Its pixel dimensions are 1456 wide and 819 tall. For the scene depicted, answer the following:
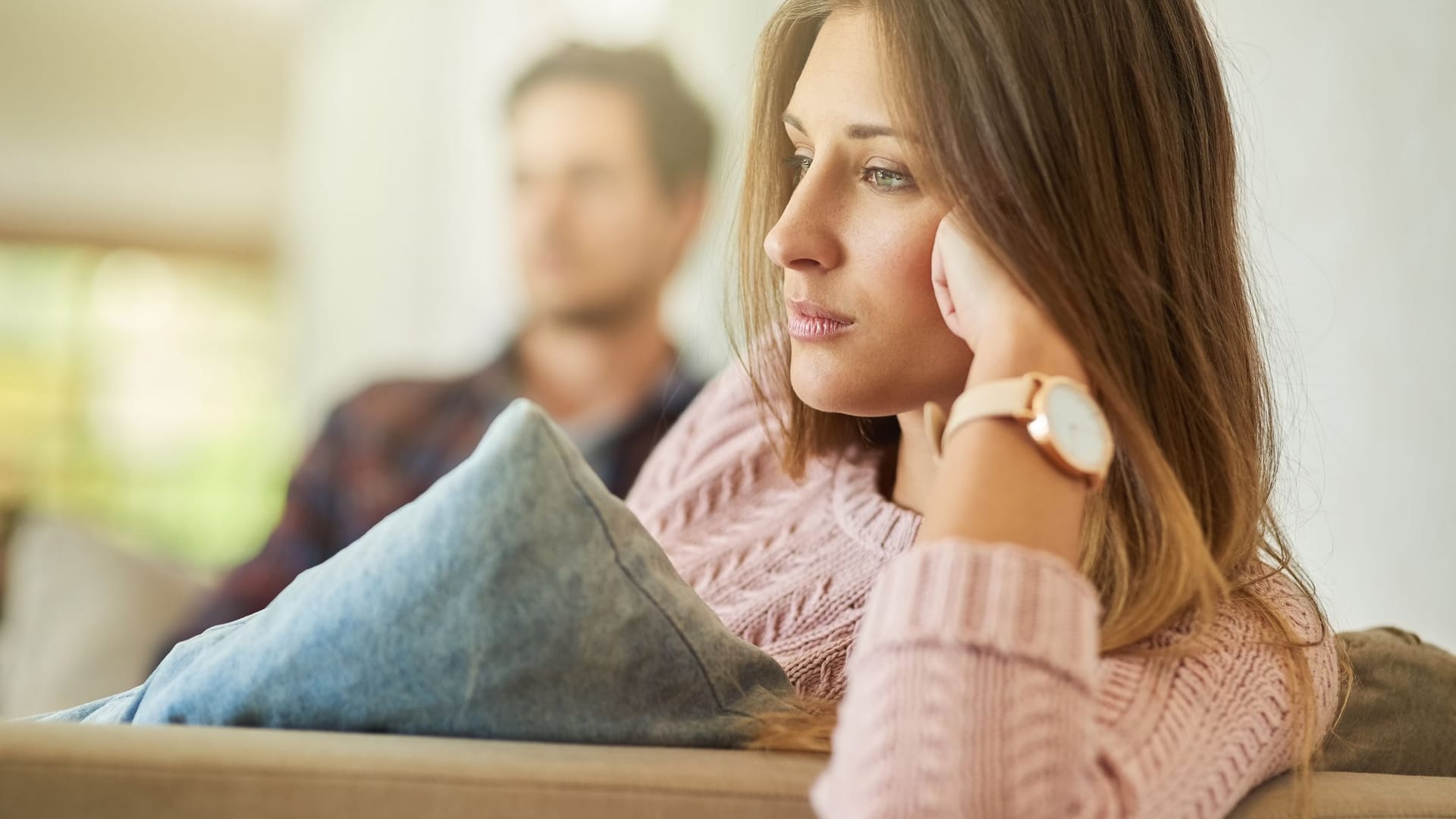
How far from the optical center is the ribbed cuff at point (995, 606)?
619mm

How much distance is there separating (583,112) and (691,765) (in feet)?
9.35

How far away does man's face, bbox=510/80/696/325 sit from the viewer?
322 centimetres

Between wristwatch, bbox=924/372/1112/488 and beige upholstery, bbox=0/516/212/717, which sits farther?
beige upholstery, bbox=0/516/212/717

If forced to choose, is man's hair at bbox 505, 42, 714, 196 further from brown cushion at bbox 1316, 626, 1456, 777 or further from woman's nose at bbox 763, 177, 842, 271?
brown cushion at bbox 1316, 626, 1456, 777

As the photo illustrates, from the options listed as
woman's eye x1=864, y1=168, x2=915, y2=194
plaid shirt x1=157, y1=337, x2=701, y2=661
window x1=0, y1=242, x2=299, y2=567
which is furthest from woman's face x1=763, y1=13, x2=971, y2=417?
window x1=0, y1=242, x2=299, y2=567

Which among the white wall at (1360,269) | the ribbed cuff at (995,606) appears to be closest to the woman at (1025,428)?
the ribbed cuff at (995,606)

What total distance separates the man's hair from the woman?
219 centimetres

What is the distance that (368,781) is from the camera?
584mm

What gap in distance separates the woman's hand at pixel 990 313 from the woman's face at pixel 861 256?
0.16 feet

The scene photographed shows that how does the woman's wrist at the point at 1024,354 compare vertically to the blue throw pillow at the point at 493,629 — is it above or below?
above

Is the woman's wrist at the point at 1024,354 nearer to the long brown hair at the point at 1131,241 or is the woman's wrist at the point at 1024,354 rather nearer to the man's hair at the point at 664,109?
the long brown hair at the point at 1131,241

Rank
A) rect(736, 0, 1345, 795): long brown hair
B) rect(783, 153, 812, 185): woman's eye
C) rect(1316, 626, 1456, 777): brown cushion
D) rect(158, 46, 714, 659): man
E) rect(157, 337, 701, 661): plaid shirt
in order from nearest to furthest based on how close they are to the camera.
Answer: rect(736, 0, 1345, 795): long brown hair < rect(1316, 626, 1456, 777): brown cushion < rect(783, 153, 812, 185): woman's eye < rect(157, 337, 701, 661): plaid shirt < rect(158, 46, 714, 659): man

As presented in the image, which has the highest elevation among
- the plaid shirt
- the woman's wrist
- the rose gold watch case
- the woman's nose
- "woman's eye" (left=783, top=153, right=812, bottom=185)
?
"woman's eye" (left=783, top=153, right=812, bottom=185)

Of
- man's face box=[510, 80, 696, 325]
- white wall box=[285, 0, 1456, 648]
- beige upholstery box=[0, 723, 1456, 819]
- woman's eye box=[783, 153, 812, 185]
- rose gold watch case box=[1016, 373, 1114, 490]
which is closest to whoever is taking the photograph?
beige upholstery box=[0, 723, 1456, 819]
